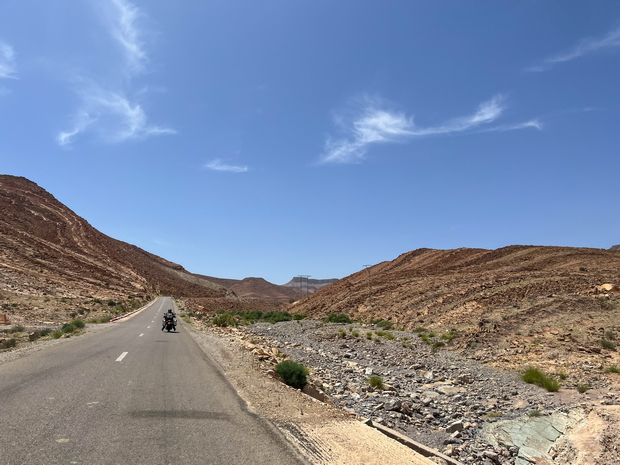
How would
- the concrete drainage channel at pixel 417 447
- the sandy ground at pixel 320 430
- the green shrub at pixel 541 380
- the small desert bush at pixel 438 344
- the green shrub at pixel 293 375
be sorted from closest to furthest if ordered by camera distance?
the sandy ground at pixel 320 430
the concrete drainage channel at pixel 417 447
the green shrub at pixel 541 380
the green shrub at pixel 293 375
the small desert bush at pixel 438 344

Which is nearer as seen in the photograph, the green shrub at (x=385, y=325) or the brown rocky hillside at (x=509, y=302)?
the brown rocky hillside at (x=509, y=302)

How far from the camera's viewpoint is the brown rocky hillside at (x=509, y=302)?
17.7m

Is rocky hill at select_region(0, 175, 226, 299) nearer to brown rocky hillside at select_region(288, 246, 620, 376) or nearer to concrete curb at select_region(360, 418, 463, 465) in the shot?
brown rocky hillside at select_region(288, 246, 620, 376)

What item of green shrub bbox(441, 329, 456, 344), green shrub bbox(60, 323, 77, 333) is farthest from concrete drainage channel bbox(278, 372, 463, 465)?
green shrub bbox(60, 323, 77, 333)

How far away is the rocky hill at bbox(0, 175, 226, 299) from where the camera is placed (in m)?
61.1

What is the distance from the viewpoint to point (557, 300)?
24.1 meters

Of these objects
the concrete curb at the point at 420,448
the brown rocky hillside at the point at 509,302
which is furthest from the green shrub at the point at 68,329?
the brown rocky hillside at the point at 509,302

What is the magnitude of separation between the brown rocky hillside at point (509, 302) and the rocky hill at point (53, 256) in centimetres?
3982

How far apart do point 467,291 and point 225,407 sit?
99.6ft

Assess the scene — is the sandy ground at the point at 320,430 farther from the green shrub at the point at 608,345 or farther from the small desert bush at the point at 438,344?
the small desert bush at the point at 438,344

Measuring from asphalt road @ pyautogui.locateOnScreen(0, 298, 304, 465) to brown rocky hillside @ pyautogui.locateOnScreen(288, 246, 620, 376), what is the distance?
1285 centimetres

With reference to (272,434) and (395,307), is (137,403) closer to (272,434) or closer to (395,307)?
(272,434)

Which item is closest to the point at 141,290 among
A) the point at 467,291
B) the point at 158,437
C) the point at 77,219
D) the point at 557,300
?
the point at 77,219

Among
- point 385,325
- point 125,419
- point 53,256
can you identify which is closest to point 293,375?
point 125,419
